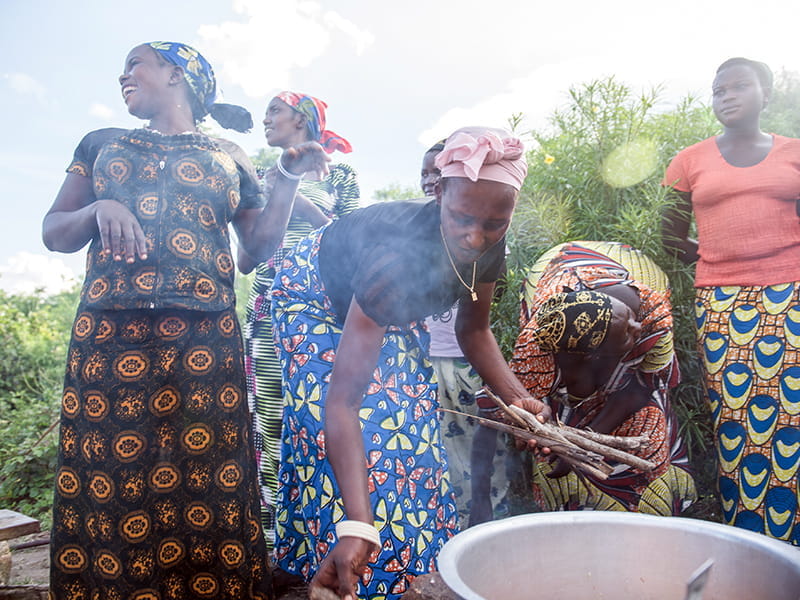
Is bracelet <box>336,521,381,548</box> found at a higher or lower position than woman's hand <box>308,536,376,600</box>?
higher

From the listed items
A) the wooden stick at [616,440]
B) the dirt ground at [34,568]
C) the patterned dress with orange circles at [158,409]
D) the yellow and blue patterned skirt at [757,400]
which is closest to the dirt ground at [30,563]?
the dirt ground at [34,568]

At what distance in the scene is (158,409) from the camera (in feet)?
7.26

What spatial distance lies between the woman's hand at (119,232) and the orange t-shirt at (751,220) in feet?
8.18

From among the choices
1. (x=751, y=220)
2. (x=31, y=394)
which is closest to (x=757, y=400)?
(x=751, y=220)

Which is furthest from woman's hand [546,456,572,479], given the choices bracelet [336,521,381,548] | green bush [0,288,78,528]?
green bush [0,288,78,528]

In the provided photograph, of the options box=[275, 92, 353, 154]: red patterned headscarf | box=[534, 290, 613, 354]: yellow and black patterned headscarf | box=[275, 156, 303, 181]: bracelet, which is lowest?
box=[534, 290, 613, 354]: yellow and black patterned headscarf

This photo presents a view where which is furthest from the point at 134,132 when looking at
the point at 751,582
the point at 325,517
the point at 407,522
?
the point at 751,582

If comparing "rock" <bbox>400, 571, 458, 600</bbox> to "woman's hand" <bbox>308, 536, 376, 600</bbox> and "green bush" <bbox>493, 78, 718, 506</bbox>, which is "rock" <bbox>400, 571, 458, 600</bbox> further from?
"green bush" <bbox>493, 78, 718, 506</bbox>

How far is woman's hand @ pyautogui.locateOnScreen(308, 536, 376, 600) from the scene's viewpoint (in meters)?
1.52

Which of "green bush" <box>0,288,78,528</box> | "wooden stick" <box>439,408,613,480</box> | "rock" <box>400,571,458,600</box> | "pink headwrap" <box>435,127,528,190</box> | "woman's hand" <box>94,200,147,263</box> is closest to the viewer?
"rock" <box>400,571,458,600</box>

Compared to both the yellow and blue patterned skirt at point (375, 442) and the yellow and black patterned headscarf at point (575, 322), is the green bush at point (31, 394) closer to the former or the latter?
the yellow and blue patterned skirt at point (375, 442)

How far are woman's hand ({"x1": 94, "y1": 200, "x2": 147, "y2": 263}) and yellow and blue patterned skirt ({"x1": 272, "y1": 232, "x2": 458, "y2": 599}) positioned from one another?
1.67ft

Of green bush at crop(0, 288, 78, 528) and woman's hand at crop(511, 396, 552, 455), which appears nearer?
woman's hand at crop(511, 396, 552, 455)

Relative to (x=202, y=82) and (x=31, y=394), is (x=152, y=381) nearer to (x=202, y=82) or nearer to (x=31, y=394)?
(x=202, y=82)
